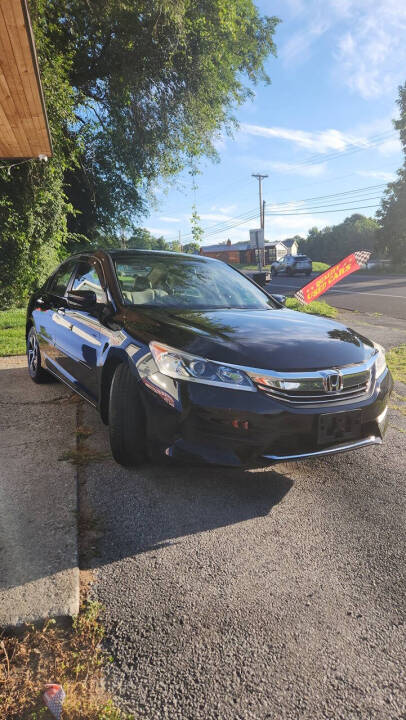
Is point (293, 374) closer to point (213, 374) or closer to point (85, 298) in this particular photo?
point (213, 374)

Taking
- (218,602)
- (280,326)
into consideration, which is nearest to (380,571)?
(218,602)

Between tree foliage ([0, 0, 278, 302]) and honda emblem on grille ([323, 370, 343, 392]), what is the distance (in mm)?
10503

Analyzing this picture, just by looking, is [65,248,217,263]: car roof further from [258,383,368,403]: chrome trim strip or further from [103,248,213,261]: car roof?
[258,383,368,403]: chrome trim strip

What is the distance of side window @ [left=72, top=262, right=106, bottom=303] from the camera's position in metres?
3.48

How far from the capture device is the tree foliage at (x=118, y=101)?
11555 millimetres

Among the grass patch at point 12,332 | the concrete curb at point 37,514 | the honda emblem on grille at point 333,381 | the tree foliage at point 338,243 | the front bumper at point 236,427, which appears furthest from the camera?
the tree foliage at point 338,243

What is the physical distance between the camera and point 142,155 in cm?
1517

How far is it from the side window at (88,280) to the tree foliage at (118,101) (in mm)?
8027

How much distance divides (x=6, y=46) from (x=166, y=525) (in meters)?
6.37

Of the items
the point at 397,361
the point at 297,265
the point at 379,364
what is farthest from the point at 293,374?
the point at 297,265

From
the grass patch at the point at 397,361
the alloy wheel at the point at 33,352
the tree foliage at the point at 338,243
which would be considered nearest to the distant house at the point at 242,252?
the tree foliage at the point at 338,243

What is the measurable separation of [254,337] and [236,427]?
62cm

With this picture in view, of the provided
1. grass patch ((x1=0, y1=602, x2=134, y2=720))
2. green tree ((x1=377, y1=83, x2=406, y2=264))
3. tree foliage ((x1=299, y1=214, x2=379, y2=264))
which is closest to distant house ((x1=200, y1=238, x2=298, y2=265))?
tree foliage ((x1=299, y1=214, x2=379, y2=264))

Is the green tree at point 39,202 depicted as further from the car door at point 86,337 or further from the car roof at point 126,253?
the car door at point 86,337
